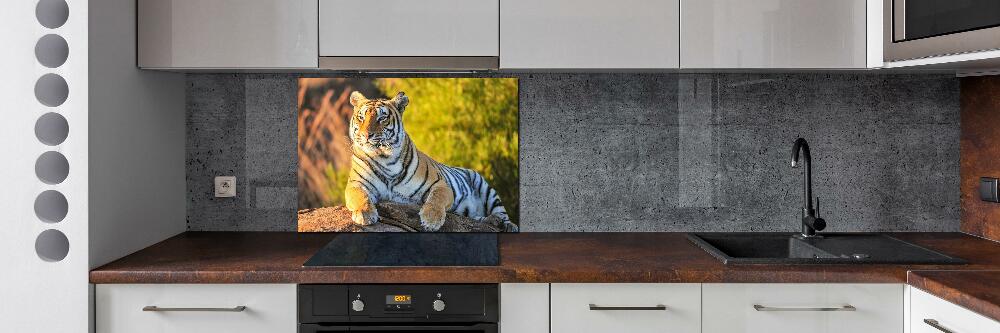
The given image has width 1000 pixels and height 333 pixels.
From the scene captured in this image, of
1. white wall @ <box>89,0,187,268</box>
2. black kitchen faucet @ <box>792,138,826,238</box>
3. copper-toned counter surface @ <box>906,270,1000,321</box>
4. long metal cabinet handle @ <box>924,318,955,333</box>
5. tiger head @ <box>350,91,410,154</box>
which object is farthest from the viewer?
tiger head @ <box>350,91,410,154</box>

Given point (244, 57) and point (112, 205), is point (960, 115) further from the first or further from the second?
point (112, 205)

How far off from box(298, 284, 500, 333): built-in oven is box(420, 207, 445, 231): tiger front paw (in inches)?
26.8

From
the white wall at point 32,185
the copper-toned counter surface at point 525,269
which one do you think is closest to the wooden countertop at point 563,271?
the copper-toned counter surface at point 525,269

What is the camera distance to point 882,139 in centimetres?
264

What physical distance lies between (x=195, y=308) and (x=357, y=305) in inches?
16.8

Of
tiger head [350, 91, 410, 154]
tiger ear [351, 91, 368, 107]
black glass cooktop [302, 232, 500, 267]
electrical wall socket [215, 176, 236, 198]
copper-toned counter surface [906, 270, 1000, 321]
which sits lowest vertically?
copper-toned counter surface [906, 270, 1000, 321]

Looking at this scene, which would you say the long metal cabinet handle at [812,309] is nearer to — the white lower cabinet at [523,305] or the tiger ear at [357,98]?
the white lower cabinet at [523,305]

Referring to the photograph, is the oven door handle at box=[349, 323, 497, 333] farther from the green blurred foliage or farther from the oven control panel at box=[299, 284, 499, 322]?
the green blurred foliage

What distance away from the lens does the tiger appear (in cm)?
263

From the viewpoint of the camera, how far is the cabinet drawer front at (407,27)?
2260mm

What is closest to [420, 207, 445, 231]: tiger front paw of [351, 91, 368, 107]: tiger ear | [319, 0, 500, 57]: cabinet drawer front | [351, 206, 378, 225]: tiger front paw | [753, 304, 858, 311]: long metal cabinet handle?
[351, 206, 378, 225]: tiger front paw

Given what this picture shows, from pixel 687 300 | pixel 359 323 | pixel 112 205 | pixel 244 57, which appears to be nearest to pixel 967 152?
pixel 687 300

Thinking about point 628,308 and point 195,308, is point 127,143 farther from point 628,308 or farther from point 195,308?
point 628,308

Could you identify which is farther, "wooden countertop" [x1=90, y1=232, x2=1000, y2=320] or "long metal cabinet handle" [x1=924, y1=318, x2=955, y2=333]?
"wooden countertop" [x1=90, y1=232, x2=1000, y2=320]
